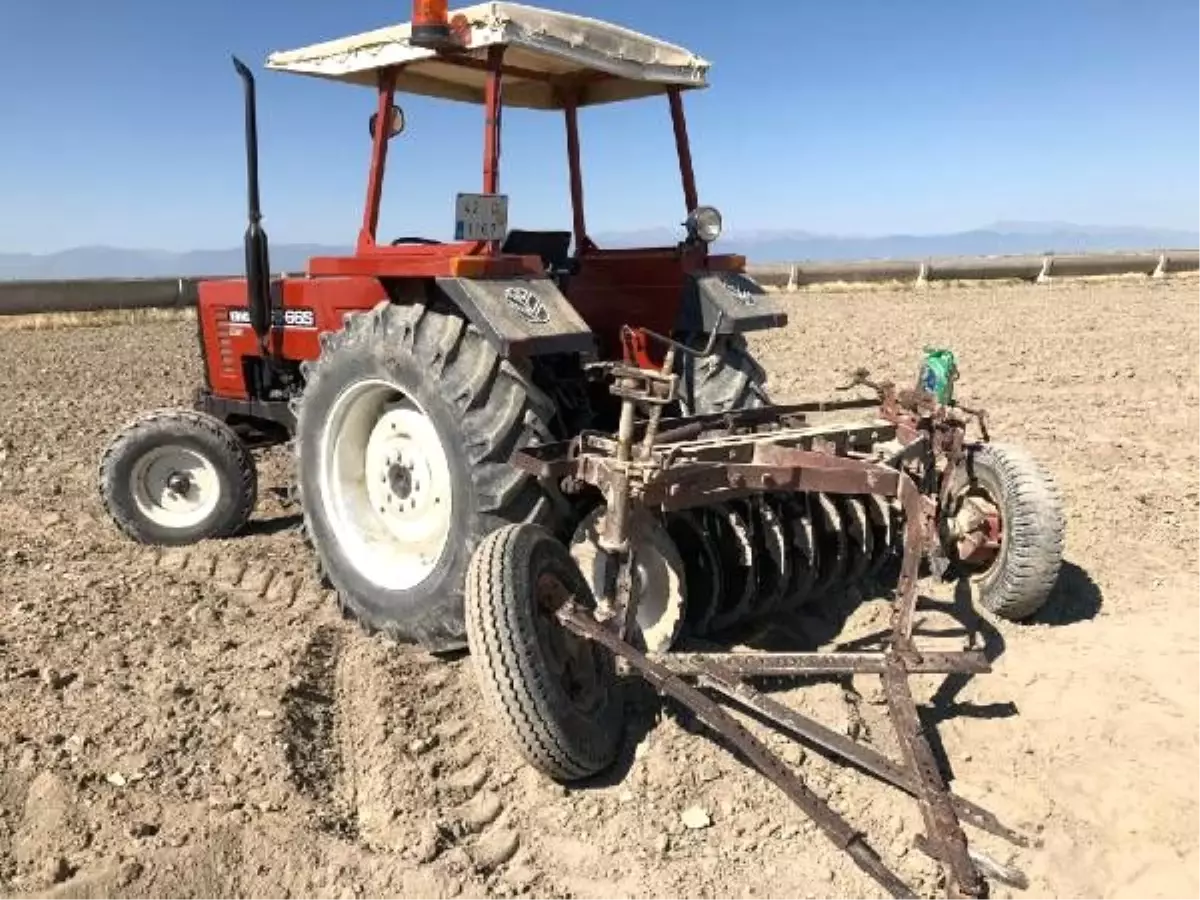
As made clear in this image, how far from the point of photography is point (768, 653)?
3.28 metres

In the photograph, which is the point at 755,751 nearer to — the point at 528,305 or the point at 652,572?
the point at 652,572

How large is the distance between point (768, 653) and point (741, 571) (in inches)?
19.4

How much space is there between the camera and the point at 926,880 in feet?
→ 8.70

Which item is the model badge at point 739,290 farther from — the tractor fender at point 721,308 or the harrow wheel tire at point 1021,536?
the harrow wheel tire at point 1021,536

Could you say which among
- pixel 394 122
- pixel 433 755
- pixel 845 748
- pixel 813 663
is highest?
pixel 394 122

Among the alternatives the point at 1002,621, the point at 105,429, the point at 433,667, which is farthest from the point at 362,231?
the point at 105,429

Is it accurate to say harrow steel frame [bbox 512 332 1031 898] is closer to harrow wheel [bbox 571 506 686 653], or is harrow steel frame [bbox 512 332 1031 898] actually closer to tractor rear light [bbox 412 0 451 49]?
harrow wheel [bbox 571 506 686 653]

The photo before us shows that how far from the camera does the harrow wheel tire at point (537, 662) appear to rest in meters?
2.79

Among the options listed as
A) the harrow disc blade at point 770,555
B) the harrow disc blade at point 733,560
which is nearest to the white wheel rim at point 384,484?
the harrow disc blade at point 733,560

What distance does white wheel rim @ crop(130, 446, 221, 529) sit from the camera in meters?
4.84

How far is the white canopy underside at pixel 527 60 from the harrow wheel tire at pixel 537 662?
1629 mm

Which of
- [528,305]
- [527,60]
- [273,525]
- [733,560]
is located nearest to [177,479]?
[273,525]

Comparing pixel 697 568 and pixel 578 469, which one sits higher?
pixel 578 469

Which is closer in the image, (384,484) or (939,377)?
(384,484)
